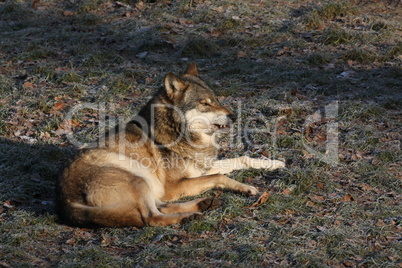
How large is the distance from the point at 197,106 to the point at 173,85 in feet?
1.27

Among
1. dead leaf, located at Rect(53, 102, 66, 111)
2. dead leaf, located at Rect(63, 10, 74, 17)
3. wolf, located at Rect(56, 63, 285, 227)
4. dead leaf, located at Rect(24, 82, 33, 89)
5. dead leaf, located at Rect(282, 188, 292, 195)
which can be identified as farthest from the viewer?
dead leaf, located at Rect(63, 10, 74, 17)

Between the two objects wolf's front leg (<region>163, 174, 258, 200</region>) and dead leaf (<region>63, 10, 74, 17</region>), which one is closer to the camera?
wolf's front leg (<region>163, 174, 258, 200</region>)

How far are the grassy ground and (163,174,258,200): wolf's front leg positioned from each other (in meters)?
0.23

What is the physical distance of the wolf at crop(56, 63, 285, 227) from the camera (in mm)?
4871

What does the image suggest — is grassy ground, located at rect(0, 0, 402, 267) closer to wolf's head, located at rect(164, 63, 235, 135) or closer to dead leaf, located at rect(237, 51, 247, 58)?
dead leaf, located at rect(237, 51, 247, 58)

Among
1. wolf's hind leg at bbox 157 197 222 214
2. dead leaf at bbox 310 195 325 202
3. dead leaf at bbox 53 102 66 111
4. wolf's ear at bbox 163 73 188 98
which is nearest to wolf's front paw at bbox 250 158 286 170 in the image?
dead leaf at bbox 310 195 325 202

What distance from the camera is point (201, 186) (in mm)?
5664

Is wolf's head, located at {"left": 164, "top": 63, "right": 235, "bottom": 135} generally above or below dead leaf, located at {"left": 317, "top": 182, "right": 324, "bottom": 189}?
above

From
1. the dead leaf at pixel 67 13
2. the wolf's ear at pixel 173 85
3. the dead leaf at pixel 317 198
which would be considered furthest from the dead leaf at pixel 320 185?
the dead leaf at pixel 67 13

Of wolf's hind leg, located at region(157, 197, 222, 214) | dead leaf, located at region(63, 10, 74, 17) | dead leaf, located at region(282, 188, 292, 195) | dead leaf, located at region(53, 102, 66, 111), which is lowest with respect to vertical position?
wolf's hind leg, located at region(157, 197, 222, 214)

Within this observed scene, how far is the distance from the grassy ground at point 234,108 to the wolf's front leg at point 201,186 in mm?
231

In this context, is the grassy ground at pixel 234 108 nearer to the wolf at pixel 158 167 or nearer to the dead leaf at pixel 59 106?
the dead leaf at pixel 59 106

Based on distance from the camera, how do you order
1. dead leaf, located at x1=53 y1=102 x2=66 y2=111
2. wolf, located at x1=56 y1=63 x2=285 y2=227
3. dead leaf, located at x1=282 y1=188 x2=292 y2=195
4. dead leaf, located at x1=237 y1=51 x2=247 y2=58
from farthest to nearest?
dead leaf, located at x1=237 y1=51 x2=247 y2=58
dead leaf, located at x1=53 y1=102 x2=66 y2=111
dead leaf, located at x1=282 y1=188 x2=292 y2=195
wolf, located at x1=56 y1=63 x2=285 y2=227

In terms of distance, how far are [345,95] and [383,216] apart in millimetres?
3806
